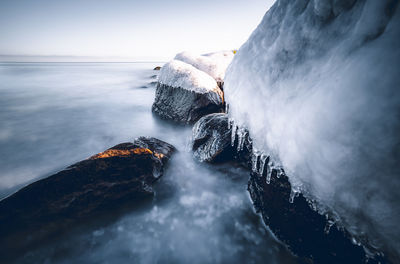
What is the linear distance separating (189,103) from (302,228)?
3182 mm

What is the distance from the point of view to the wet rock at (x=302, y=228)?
1110 mm

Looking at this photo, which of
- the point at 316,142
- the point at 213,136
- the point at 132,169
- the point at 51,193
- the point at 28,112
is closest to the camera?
the point at 316,142

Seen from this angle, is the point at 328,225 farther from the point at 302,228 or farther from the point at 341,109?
the point at 341,109

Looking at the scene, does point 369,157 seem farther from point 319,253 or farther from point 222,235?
point 222,235

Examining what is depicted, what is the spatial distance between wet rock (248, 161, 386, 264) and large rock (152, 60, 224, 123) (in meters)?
2.36

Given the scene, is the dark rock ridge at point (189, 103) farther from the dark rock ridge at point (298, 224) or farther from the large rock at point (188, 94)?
the dark rock ridge at point (298, 224)

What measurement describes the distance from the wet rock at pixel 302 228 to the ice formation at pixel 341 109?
0.12 m

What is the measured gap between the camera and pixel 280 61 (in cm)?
148

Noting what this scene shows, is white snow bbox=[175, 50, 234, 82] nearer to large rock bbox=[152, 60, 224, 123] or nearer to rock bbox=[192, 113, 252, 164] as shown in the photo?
large rock bbox=[152, 60, 224, 123]

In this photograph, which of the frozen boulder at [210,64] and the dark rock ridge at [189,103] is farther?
the frozen boulder at [210,64]

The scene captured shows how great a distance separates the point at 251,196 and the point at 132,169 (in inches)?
63.5

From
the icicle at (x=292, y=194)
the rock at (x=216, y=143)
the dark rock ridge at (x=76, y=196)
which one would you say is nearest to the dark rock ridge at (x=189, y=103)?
the rock at (x=216, y=143)

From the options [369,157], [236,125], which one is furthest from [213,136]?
[369,157]

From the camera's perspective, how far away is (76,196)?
1918mm
